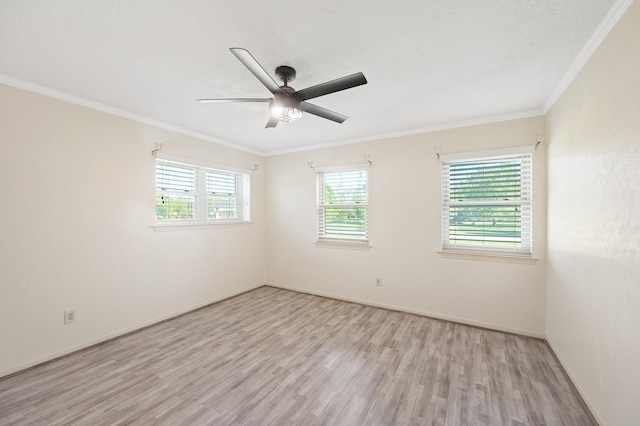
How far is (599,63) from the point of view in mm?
1790

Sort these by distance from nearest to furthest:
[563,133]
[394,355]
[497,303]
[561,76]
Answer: [561,76], [563,133], [394,355], [497,303]

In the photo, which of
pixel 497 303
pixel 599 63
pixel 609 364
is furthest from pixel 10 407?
pixel 599 63

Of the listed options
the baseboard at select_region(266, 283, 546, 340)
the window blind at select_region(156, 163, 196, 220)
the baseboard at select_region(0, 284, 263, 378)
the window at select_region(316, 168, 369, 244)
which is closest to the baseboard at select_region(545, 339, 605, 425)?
the baseboard at select_region(266, 283, 546, 340)

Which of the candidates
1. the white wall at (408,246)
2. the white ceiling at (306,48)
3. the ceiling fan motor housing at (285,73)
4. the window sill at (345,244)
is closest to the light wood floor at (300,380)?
the white wall at (408,246)

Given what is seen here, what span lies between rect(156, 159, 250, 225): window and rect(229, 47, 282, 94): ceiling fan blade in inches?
93.9

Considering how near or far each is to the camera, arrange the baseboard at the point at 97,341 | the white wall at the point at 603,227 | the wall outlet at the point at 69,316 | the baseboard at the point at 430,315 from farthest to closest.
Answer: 1. the baseboard at the point at 430,315
2. the wall outlet at the point at 69,316
3. the baseboard at the point at 97,341
4. the white wall at the point at 603,227

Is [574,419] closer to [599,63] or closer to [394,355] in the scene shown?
[394,355]

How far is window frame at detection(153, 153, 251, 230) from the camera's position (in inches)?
138

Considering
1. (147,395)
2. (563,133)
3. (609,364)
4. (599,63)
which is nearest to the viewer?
(609,364)

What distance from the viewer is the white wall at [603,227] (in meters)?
1.45

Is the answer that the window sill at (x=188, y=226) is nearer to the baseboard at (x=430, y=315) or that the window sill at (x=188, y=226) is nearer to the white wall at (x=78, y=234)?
the white wall at (x=78, y=234)

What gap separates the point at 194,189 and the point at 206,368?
248cm

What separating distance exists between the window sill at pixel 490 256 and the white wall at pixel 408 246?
0.17 ft

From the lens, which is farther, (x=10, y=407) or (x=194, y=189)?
(x=194, y=189)
